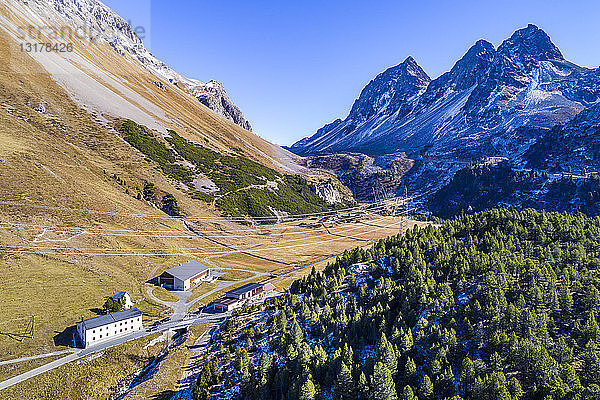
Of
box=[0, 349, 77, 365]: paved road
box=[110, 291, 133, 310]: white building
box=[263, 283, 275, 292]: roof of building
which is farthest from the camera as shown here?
box=[263, 283, 275, 292]: roof of building

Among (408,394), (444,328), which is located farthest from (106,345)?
(444,328)

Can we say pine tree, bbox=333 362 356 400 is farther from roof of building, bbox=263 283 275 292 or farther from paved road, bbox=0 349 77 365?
roof of building, bbox=263 283 275 292

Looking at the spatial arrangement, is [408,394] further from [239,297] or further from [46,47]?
[46,47]

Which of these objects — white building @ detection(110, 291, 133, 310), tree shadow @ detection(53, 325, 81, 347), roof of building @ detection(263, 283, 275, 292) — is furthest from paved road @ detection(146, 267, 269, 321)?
tree shadow @ detection(53, 325, 81, 347)

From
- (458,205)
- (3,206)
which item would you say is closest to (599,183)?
(458,205)

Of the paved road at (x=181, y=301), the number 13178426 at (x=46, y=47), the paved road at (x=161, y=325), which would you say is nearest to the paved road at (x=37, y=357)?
the paved road at (x=161, y=325)

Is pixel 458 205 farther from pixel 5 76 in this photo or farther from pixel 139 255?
pixel 5 76
